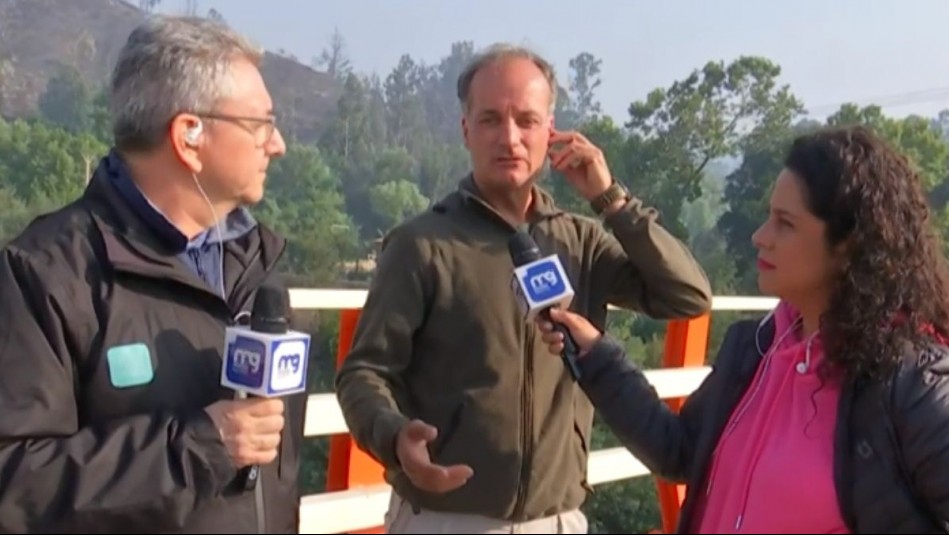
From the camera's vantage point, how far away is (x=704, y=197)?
650 centimetres

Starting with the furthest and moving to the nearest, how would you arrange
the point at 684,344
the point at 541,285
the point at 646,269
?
1. the point at 684,344
2. the point at 646,269
3. the point at 541,285

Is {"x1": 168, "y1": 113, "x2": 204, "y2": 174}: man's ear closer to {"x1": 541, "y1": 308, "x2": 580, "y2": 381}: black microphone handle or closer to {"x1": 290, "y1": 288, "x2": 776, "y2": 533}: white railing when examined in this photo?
{"x1": 541, "y1": 308, "x2": 580, "y2": 381}: black microphone handle

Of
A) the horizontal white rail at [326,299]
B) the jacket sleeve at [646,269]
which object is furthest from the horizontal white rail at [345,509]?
the jacket sleeve at [646,269]

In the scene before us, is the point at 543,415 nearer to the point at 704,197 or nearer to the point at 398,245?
the point at 398,245

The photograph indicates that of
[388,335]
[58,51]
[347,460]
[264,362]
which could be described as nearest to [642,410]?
[388,335]

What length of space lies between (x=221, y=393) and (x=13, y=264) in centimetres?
40

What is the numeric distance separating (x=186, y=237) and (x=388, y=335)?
0.68 metres

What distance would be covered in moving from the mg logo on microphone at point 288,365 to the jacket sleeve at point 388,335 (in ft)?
2.26

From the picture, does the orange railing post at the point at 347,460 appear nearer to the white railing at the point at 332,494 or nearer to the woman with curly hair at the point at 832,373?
the white railing at the point at 332,494

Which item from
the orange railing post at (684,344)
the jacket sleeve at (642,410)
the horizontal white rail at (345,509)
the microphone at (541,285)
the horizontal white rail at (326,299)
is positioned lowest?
the horizontal white rail at (345,509)

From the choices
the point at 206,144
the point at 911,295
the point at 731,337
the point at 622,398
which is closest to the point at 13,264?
the point at 206,144

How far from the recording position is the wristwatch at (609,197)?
2.70 metres

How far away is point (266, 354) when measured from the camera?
1635 millimetres

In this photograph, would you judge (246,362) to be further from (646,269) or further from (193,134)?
(646,269)
